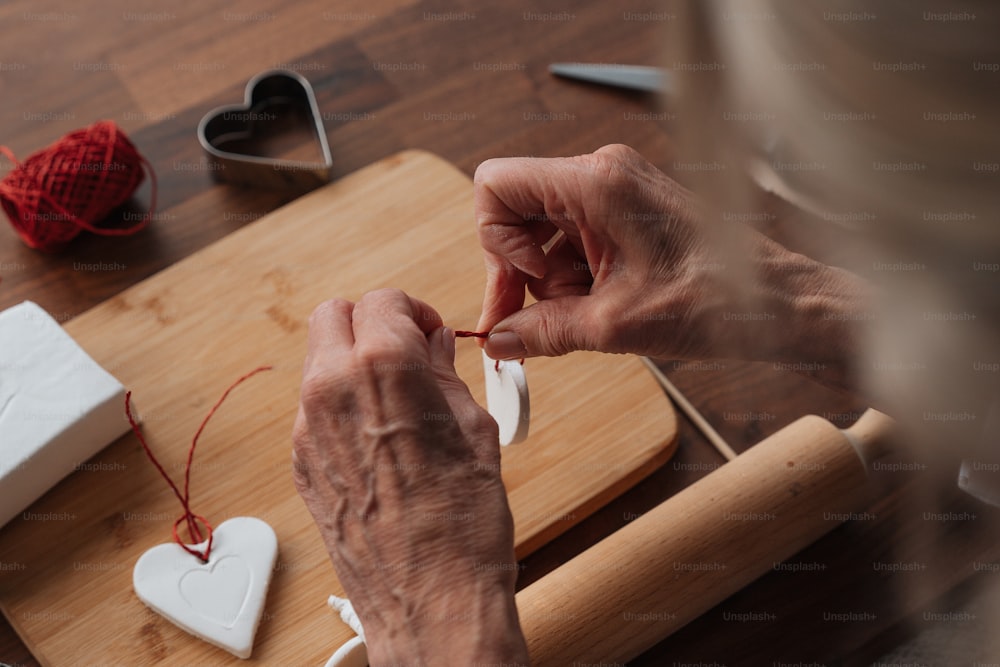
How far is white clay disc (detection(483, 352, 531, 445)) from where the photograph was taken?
99 centimetres

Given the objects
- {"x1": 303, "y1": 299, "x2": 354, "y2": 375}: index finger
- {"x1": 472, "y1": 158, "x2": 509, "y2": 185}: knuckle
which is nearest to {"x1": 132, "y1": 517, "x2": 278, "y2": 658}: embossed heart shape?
{"x1": 303, "y1": 299, "x2": 354, "y2": 375}: index finger

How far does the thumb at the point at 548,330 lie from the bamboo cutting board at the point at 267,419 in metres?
0.17

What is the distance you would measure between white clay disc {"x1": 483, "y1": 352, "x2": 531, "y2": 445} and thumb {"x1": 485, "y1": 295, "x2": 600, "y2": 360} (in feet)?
0.08

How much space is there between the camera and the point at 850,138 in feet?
0.81

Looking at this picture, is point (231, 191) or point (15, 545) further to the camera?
point (231, 191)

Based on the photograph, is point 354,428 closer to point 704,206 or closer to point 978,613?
point 704,206

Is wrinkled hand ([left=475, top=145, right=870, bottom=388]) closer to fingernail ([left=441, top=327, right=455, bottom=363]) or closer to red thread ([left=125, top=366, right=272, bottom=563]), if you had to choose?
fingernail ([left=441, top=327, right=455, bottom=363])

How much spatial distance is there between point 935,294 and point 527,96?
1264 mm

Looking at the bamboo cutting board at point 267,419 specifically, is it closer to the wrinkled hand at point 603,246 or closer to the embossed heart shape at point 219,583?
the embossed heart shape at point 219,583

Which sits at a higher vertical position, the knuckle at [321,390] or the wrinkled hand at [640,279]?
the knuckle at [321,390]

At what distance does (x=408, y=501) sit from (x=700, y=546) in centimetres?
34

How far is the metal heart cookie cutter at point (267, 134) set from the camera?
1311 mm

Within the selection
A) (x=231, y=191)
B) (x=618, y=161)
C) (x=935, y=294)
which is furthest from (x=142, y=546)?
(x=935, y=294)

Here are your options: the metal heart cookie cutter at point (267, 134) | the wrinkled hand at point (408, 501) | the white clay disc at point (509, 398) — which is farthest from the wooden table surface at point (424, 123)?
the wrinkled hand at point (408, 501)
